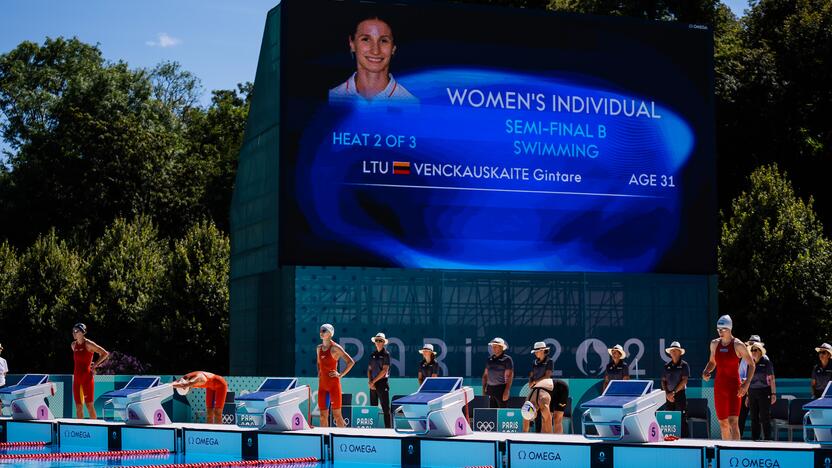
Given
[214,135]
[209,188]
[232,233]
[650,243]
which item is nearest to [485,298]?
[650,243]

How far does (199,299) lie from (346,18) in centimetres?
1487

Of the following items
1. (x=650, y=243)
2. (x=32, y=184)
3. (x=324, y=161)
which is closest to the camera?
(x=324, y=161)

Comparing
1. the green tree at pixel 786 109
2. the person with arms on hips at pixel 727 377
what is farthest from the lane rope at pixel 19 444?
the green tree at pixel 786 109

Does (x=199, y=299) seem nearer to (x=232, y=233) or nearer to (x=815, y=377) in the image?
(x=232, y=233)

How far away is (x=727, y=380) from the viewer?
14.5 metres

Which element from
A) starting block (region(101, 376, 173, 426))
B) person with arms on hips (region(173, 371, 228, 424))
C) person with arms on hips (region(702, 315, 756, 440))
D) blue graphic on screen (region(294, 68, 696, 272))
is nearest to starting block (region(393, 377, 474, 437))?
person with arms on hips (region(702, 315, 756, 440))

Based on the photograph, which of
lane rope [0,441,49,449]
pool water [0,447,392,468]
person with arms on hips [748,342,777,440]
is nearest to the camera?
pool water [0,447,392,468]

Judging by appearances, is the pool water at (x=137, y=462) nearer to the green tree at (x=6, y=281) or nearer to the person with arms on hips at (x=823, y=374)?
the person with arms on hips at (x=823, y=374)

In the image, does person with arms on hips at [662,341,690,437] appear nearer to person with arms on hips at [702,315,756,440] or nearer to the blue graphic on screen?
person with arms on hips at [702,315,756,440]

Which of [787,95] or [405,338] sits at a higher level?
[787,95]

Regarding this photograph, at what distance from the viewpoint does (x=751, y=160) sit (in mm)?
38625

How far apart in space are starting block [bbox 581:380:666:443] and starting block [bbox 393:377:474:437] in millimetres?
1790

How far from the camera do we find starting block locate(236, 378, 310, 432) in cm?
1638

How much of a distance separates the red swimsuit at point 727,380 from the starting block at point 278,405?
550 cm
